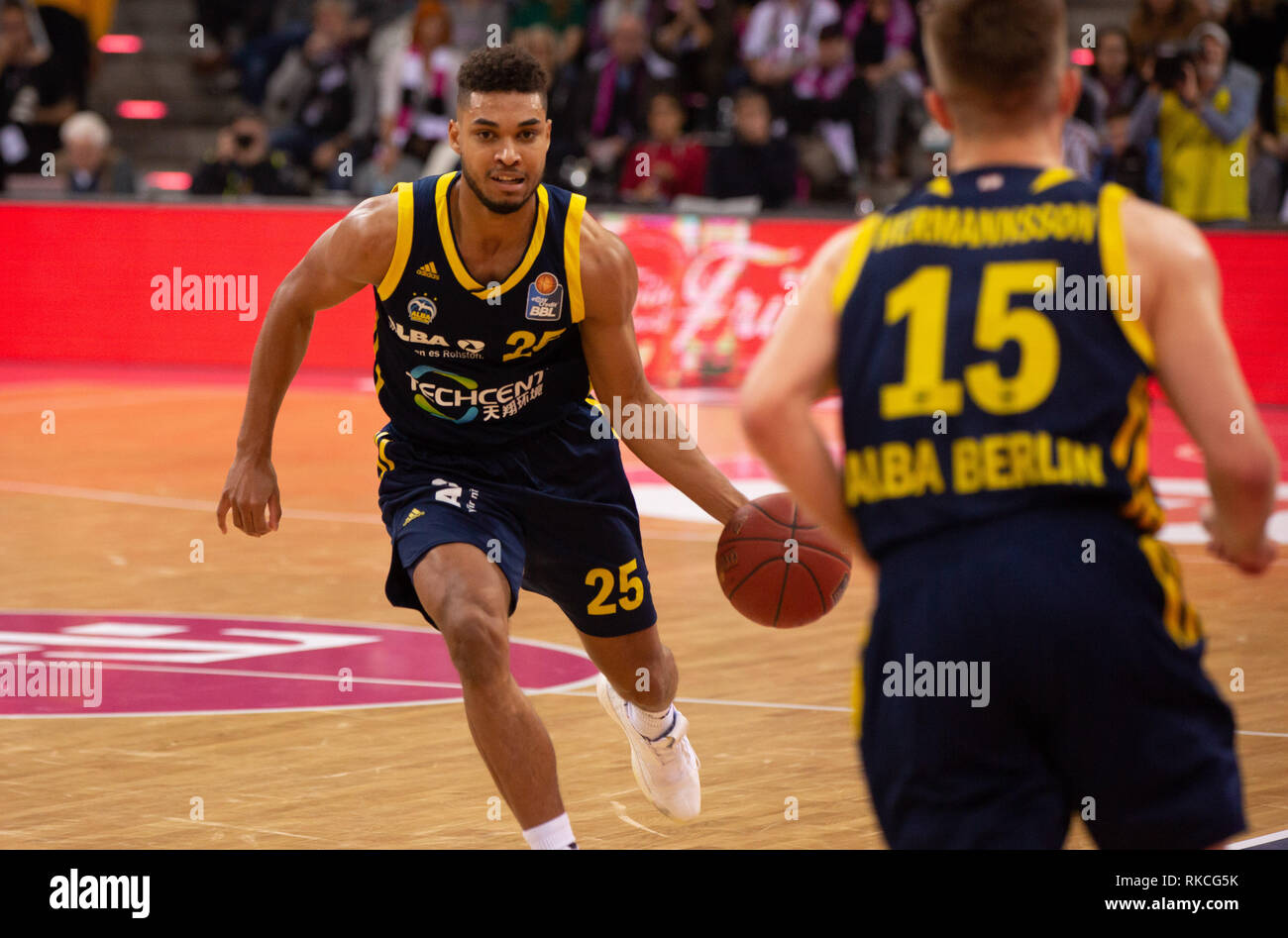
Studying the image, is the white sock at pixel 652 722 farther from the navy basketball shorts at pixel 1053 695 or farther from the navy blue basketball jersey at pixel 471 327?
the navy basketball shorts at pixel 1053 695

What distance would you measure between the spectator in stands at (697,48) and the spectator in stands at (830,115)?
1.16 metres

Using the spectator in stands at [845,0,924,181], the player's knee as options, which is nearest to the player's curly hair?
the player's knee

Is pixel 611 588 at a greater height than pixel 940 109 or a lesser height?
lesser

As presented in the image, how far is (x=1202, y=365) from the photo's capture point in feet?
8.56

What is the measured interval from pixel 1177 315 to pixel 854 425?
0.47 metres

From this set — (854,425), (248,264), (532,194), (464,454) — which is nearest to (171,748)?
(464,454)

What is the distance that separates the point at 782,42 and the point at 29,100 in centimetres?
743

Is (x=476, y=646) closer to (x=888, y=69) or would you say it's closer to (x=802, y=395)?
(x=802, y=395)

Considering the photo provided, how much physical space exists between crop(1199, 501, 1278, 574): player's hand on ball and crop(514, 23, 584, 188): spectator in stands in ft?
46.2

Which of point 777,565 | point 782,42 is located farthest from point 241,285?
point 777,565

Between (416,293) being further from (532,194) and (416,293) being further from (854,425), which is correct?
(854,425)

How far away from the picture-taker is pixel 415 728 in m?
6.70

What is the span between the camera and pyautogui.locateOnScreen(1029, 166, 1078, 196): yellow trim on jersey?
2750mm
